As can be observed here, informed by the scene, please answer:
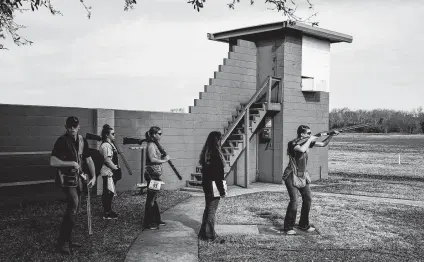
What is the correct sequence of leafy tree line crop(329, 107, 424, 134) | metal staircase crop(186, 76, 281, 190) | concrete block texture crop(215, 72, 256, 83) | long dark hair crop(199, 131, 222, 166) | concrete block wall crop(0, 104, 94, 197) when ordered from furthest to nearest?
leafy tree line crop(329, 107, 424, 134)
concrete block texture crop(215, 72, 256, 83)
metal staircase crop(186, 76, 281, 190)
concrete block wall crop(0, 104, 94, 197)
long dark hair crop(199, 131, 222, 166)

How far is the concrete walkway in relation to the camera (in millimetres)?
6445

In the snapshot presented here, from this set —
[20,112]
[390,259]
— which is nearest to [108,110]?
[20,112]

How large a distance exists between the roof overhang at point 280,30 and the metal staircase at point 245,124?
64.0 inches

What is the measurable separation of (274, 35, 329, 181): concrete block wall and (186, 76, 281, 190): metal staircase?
399mm

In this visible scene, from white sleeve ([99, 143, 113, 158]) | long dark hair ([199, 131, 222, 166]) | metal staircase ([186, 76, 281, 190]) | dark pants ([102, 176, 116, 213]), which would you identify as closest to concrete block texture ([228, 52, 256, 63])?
metal staircase ([186, 76, 281, 190])

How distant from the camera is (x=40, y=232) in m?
7.68

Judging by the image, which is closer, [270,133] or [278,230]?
[278,230]

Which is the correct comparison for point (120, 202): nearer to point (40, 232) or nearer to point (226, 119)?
point (40, 232)

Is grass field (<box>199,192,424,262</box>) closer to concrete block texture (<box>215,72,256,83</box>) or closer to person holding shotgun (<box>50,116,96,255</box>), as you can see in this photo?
person holding shotgun (<box>50,116,96,255</box>)

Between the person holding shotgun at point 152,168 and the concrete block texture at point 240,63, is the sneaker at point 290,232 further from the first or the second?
the concrete block texture at point 240,63

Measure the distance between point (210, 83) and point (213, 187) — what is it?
292 inches

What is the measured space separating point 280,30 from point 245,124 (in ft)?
10.8

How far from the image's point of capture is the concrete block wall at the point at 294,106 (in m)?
14.8

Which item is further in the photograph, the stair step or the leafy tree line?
the leafy tree line
